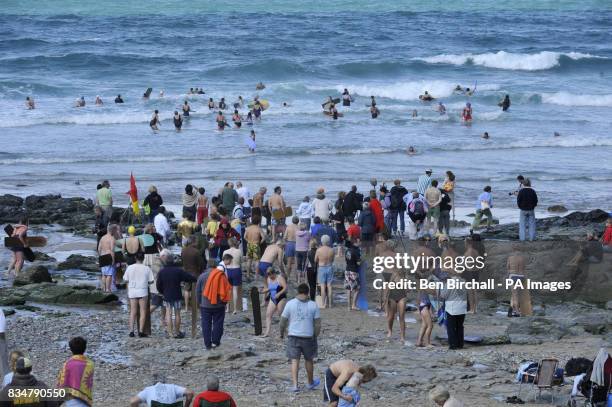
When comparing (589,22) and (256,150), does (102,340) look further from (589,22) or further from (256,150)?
(589,22)

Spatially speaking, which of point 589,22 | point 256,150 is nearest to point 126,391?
point 256,150

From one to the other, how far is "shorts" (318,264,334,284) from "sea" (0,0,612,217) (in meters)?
10.9

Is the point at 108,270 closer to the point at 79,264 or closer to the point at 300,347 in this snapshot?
the point at 79,264

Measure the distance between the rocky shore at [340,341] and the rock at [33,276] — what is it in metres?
0.02

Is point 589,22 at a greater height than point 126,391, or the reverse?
point 589,22

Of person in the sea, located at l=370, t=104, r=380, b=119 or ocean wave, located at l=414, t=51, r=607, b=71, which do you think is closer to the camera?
person in the sea, located at l=370, t=104, r=380, b=119

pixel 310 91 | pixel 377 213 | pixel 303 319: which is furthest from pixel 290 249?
pixel 310 91

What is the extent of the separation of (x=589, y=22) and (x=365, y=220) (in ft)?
216

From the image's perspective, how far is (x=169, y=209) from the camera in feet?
86.5

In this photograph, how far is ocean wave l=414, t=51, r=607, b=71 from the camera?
213 feet

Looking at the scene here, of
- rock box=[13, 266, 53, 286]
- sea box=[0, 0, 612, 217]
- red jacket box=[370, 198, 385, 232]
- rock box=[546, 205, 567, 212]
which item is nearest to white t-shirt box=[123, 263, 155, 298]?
rock box=[13, 266, 53, 286]

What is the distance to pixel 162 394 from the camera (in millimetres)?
10156

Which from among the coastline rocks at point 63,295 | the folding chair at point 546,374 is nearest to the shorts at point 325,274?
the coastline rocks at point 63,295

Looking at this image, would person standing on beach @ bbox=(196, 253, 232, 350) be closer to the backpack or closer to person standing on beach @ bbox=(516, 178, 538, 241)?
the backpack
